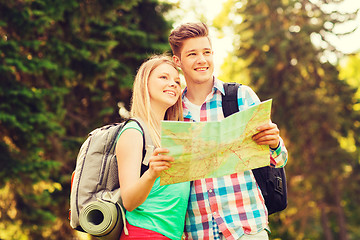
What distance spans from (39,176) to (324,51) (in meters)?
11.9

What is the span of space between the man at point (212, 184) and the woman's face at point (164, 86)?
21 centimetres

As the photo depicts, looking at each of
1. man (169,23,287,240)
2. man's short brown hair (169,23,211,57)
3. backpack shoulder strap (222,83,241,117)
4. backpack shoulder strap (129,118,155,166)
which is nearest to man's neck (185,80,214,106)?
man (169,23,287,240)

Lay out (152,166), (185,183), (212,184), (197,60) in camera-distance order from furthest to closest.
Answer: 1. (197,60)
2. (212,184)
3. (185,183)
4. (152,166)

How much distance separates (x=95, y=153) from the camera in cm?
258

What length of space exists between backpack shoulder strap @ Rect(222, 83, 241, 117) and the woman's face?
32cm

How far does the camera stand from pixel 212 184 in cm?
290

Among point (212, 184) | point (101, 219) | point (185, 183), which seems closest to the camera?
point (101, 219)

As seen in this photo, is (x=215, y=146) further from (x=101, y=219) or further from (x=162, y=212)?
(x=101, y=219)

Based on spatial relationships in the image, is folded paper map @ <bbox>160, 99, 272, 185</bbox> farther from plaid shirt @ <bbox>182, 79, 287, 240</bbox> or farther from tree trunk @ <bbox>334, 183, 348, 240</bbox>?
tree trunk @ <bbox>334, 183, 348, 240</bbox>

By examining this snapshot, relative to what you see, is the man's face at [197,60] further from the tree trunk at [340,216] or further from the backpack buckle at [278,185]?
the tree trunk at [340,216]

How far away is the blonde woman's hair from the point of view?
8.86 ft

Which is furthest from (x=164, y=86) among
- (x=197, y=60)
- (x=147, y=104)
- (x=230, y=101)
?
(x=230, y=101)

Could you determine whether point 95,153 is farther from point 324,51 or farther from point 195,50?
point 324,51

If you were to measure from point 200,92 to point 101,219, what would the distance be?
44.8 inches
